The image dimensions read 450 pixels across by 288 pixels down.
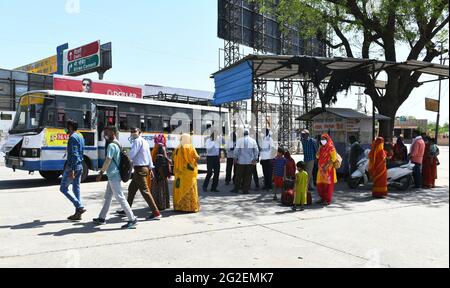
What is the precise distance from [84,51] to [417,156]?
92.7ft

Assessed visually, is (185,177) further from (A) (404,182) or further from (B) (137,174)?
(A) (404,182)

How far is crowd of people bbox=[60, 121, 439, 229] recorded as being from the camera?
21.9ft

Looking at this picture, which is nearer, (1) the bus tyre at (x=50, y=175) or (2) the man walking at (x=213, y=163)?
(2) the man walking at (x=213, y=163)

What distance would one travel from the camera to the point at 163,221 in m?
6.98

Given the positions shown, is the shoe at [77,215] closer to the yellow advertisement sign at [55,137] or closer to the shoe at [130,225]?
the shoe at [130,225]

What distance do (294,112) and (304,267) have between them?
3347 centimetres

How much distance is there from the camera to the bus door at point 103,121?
13797 mm

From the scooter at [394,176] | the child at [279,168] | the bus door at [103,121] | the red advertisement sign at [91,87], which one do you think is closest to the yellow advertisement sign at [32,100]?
the bus door at [103,121]

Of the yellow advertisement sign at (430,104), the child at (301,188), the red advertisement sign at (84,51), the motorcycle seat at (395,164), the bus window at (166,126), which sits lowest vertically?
→ the child at (301,188)

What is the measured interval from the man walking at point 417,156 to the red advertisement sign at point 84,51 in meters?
25.9

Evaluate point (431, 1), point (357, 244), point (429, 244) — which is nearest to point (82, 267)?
point (357, 244)

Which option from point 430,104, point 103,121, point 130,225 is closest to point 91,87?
→ point 103,121

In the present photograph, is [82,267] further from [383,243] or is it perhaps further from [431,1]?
[431,1]

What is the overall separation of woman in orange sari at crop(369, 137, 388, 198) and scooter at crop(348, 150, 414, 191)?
1526 millimetres
